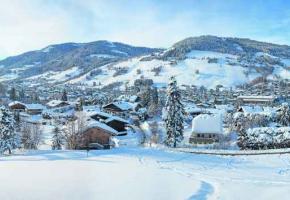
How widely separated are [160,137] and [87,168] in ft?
109

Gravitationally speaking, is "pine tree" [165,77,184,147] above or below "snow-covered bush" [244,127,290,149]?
above

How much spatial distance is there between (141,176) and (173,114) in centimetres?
2311

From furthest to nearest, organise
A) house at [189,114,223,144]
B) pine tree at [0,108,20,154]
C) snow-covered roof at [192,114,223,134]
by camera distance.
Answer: snow-covered roof at [192,114,223,134], house at [189,114,223,144], pine tree at [0,108,20,154]

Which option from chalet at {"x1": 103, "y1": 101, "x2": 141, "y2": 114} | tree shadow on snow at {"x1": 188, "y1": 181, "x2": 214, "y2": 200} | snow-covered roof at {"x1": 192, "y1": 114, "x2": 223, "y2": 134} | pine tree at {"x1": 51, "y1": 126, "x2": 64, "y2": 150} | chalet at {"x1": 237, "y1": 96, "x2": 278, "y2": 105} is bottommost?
tree shadow on snow at {"x1": 188, "y1": 181, "x2": 214, "y2": 200}

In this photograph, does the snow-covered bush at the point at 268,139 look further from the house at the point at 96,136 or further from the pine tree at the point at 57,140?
the pine tree at the point at 57,140

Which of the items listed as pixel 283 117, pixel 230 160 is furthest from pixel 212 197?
pixel 283 117

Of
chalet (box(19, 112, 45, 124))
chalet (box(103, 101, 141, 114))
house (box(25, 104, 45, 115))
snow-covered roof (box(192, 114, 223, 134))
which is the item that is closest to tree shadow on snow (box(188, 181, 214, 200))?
snow-covered roof (box(192, 114, 223, 134))

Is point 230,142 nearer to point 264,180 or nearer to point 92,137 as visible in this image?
point 92,137

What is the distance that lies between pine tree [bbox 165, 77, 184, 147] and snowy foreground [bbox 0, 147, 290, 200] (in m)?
12.4

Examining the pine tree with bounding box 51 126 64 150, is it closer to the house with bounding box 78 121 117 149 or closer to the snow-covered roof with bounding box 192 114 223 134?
the house with bounding box 78 121 117 149

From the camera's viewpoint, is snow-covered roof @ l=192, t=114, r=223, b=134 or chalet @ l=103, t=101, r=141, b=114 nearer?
snow-covered roof @ l=192, t=114, r=223, b=134

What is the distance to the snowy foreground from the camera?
16.4 meters

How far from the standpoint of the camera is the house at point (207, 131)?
54972 millimetres

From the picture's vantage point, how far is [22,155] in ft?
94.0
